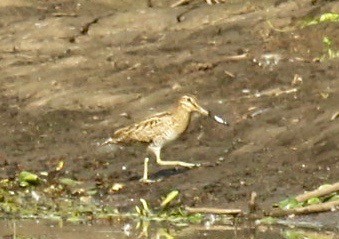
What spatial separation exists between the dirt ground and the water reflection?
1.00 metres

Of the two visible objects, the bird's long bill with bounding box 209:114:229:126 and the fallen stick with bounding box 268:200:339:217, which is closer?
the fallen stick with bounding box 268:200:339:217

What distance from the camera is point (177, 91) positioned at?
18.8 metres

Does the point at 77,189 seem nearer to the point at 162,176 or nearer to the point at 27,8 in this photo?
the point at 162,176

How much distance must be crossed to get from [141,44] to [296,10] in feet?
6.76

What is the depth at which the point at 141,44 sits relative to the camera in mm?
20859

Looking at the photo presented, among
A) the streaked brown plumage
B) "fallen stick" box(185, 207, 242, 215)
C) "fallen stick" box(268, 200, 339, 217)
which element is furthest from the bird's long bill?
"fallen stick" box(268, 200, 339, 217)

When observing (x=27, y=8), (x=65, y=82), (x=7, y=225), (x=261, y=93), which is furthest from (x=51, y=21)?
(x=7, y=225)

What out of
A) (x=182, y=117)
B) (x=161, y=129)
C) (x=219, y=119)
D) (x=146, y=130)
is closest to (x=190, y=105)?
(x=182, y=117)

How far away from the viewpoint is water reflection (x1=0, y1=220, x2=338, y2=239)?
13.2 m

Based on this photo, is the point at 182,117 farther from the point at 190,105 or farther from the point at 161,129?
the point at 161,129

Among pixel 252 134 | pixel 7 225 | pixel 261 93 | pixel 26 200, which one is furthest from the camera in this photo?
pixel 261 93

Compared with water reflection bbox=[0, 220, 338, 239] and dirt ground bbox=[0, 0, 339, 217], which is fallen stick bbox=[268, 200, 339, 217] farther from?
dirt ground bbox=[0, 0, 339, 217]

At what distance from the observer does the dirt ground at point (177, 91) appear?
15891mm

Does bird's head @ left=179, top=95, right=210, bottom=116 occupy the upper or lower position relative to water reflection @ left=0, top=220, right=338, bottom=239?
upper
